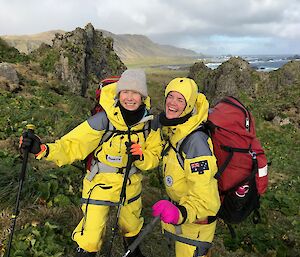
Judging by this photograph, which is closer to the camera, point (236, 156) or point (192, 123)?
point (192, 123)

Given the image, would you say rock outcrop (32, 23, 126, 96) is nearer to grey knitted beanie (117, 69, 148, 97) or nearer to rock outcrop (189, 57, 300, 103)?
rock outcrop (189, 57, 300, 103)

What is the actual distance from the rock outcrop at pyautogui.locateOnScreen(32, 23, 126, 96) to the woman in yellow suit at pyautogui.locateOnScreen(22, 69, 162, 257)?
68.2 feet

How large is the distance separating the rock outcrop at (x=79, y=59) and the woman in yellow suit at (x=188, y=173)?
844 inches

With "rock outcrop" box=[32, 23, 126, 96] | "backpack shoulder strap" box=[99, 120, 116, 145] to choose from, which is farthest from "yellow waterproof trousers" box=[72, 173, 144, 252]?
"rock outcrop" box=[32, 23, 126, 96]

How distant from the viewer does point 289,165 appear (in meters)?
20.1

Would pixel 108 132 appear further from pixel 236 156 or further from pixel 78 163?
pixel 78 163

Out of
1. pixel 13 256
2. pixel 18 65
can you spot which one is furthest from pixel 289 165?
pixel 18 65

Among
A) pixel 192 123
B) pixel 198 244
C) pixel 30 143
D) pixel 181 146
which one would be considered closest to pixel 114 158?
pixel 181 146

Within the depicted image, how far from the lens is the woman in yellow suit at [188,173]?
402cm

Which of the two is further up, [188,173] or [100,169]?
[188,173]

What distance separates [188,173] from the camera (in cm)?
412

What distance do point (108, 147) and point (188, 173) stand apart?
1.31 meters

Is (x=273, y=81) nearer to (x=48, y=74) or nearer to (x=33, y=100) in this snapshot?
(x=48, y=74)

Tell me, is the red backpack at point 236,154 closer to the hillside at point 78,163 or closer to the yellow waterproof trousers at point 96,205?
the yellow waterproof trousers at point 96,205
